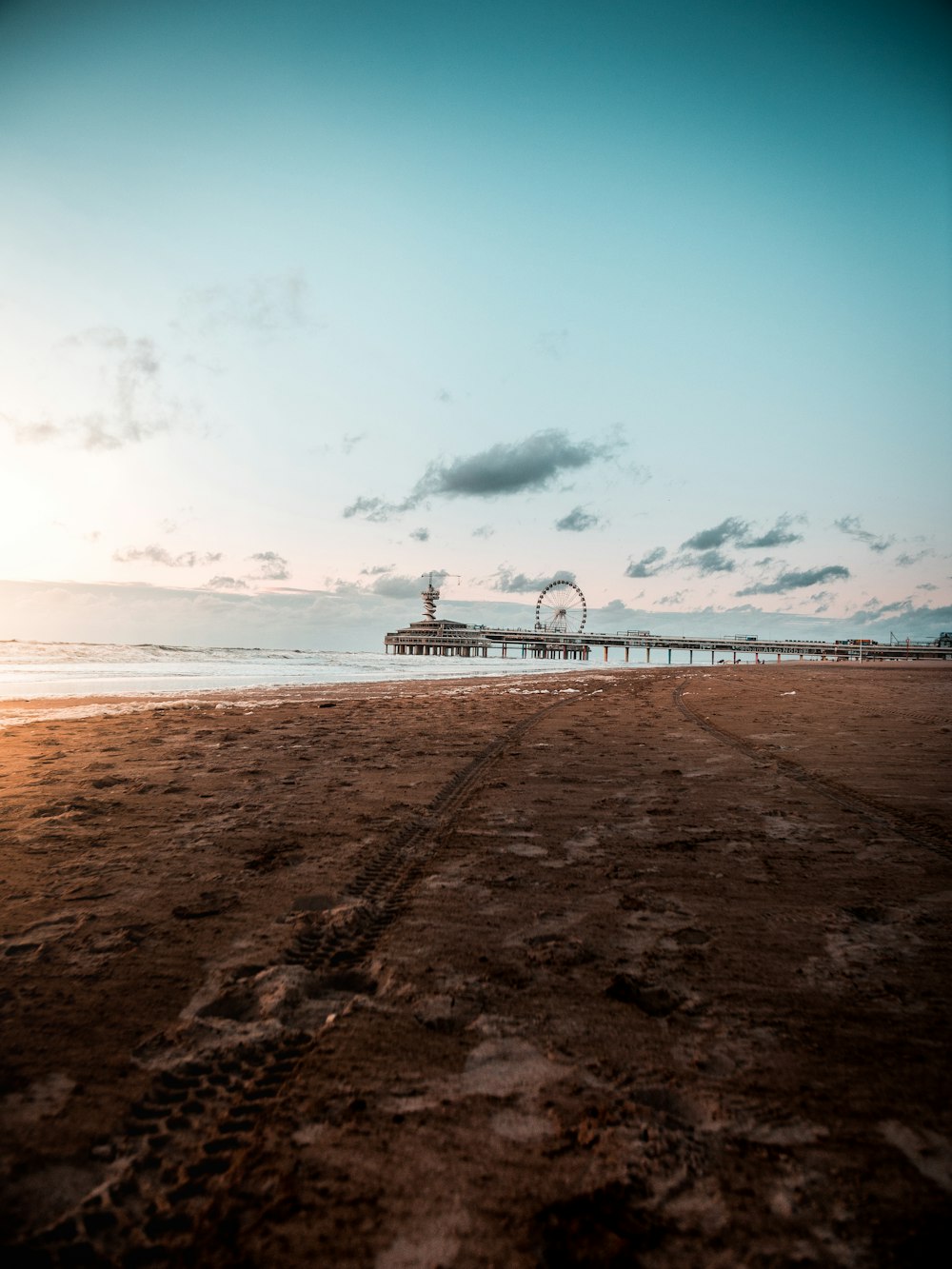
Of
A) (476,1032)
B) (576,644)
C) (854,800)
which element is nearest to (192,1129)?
(476,1032)

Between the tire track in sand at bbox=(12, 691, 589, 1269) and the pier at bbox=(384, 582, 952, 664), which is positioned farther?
the pier at bbox=(384, 582, 952, 664)

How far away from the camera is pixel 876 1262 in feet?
4.48

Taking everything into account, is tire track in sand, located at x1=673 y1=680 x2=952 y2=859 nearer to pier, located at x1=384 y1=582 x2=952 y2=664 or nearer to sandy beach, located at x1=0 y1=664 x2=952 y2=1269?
sandy beach, located at x1=0 y1=664 x2=952 y2=1269

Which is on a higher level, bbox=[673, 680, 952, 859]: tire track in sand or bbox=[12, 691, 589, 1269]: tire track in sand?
bbox=[673, 680, 952, 859]: tire track in sand

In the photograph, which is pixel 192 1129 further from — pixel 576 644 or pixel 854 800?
pixel 576 644

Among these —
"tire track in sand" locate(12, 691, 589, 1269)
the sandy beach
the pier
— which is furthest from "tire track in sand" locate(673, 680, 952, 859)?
the pier

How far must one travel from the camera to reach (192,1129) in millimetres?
1829

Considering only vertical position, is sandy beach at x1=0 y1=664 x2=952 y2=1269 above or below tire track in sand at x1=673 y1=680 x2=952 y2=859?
below

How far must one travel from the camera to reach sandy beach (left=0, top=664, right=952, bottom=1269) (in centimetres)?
152

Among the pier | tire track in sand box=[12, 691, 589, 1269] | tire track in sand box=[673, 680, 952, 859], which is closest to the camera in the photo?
tire track in sand box=[12, 691, 589, 1269]

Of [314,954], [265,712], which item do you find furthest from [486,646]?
[314,954]

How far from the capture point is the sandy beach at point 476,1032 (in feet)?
4.99

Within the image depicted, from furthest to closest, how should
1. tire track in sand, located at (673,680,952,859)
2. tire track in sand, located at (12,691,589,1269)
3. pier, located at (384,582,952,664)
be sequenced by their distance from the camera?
pier, located at (384,582,952,664) → tire track in sand, located at (673,680,952,859) → tire track in sand, located at (12,691,589,1269)

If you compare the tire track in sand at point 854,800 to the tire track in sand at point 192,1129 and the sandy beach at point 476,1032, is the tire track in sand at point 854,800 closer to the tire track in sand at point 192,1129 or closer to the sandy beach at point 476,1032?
the sandy beach at point 476,1032
